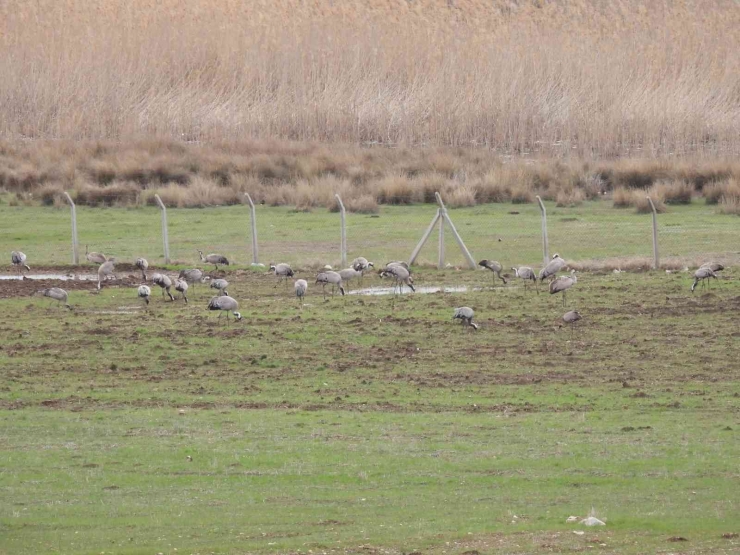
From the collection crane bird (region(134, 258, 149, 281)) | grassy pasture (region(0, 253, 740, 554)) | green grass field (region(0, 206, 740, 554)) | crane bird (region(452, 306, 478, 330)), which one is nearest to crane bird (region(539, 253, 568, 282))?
green grass field (region(0, 206, 740, 554))

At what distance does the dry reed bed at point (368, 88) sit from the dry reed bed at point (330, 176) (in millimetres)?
3206

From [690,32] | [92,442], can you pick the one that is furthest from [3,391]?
[690,32]

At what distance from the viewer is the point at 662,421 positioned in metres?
15.3

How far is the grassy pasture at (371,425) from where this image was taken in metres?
11.0

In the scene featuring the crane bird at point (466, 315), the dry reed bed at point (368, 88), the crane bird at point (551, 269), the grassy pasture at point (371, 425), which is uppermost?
the dry reed bed at point (368, 88)

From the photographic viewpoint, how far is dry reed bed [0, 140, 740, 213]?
43.6 m

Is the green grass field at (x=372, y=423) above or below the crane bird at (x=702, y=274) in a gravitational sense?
below

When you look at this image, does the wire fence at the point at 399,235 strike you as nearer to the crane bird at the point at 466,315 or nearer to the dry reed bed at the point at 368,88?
the crane bird at the point at 466,315

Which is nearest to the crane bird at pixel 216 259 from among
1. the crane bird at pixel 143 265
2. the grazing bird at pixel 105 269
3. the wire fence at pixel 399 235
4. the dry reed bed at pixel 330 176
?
the crane bird at pixel 143 265

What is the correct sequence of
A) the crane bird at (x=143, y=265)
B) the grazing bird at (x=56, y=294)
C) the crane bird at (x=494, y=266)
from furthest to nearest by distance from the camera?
the crane bird at (x=143, y=265) → the crane bird at (x=494, y=266) → the grazing bird at (x=56, y=294)

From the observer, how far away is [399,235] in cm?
3650

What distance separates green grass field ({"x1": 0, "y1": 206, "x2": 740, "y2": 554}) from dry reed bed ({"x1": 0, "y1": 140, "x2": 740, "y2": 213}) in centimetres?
1673

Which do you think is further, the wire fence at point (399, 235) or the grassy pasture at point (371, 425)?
the wire fence at point (399, 235)

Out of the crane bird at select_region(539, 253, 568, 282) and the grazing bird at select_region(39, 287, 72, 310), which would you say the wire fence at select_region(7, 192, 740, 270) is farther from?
the grazing bird at select_region(39, 287, 72, 310)
